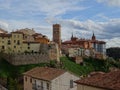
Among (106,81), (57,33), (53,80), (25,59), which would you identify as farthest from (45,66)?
(57,33)

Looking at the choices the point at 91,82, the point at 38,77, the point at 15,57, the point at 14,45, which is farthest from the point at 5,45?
the point at 91,82

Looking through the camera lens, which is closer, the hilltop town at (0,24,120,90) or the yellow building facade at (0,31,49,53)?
the hilltop town at (0,24,120,90)

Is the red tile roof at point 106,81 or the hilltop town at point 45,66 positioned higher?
the red tile roof at point 106,81

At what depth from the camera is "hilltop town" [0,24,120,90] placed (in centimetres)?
4428

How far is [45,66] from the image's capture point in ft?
218

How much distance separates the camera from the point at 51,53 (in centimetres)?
8688

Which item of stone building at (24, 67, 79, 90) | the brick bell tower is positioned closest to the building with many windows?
the brick bell tower

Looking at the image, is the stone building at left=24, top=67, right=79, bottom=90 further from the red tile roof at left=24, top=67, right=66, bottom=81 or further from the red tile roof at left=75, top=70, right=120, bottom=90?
the red tile roof at left=75, top=70, right=120, bottom=90

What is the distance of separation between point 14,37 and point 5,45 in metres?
3.42

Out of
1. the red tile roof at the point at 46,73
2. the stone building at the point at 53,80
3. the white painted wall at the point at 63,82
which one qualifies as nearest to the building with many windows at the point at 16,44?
the red tile roof at the point at 46,73

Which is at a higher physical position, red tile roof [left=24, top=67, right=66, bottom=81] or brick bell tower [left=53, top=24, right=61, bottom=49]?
brick bell tower [left=53, top=24, right=61, bottom=49]

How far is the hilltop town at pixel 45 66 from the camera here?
4428 cm

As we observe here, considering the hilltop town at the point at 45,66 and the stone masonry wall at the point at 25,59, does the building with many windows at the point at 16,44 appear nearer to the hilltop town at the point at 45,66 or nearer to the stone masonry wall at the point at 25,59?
the hilltop town at the point at 45,66

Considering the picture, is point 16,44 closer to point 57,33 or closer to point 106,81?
point 57,33
